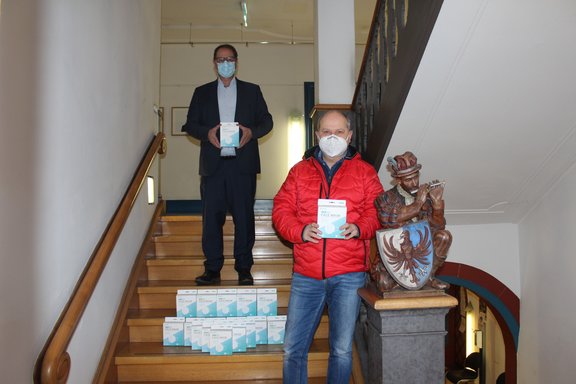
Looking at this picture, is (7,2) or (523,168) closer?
(7,2)

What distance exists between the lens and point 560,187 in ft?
10.6

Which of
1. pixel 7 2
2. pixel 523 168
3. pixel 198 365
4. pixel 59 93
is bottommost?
pixel 198 365

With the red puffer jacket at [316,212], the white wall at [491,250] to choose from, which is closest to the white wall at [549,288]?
the white wall at [491,250]

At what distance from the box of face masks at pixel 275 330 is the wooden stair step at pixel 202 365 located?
11cm

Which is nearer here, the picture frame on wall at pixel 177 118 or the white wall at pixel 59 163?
the white wall at pixel 59 163

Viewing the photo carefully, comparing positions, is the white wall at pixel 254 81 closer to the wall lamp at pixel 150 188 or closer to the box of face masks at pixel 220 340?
the wall lamp at pixel 150 188

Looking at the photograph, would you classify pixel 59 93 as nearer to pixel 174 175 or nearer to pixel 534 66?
pixel 534 66

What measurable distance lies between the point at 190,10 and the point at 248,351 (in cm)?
492

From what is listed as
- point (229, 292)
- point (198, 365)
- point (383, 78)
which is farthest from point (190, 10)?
point (198, 365)

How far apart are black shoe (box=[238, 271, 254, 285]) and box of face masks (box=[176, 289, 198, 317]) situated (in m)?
0.33

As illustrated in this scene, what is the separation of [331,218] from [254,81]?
5.10m

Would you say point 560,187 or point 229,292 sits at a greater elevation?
point 560,187

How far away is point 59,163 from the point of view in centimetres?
194

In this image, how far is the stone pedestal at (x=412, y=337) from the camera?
191 centimetres
